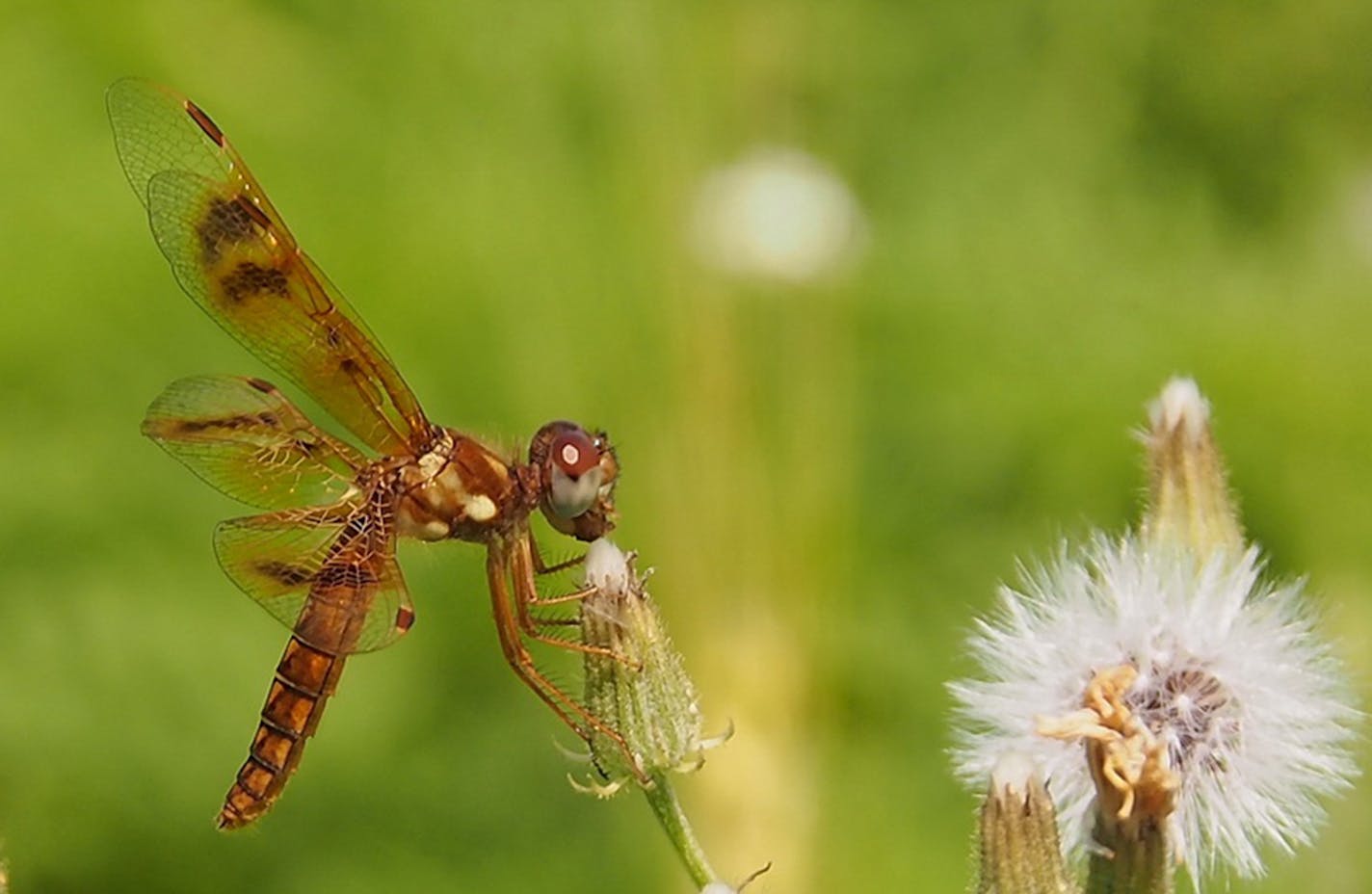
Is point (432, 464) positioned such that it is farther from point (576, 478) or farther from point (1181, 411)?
point (1181, 411)

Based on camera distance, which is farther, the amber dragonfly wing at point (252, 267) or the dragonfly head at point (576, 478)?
the amber dragonfly wing at point (252, 267)

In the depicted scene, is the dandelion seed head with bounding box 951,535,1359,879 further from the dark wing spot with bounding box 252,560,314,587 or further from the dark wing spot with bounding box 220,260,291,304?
the dark wing spot with bounding box 220,260,291,304

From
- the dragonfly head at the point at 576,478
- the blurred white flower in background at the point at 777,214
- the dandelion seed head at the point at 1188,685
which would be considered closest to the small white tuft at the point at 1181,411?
the dandelion seed head at the point at 1188,685

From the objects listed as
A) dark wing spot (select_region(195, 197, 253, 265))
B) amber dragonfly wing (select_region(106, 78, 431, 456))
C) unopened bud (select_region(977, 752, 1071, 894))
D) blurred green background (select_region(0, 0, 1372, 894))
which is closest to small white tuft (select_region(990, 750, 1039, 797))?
unopened bud (select_region(977, 752, 1071, 894))

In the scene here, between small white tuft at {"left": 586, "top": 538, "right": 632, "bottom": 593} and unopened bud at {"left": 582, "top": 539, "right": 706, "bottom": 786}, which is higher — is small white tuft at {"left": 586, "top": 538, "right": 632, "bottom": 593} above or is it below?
above

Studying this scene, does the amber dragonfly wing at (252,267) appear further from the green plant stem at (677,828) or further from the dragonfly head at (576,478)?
the green plant stem at (677,828)

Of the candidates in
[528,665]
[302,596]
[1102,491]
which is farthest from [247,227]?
[1102,491]

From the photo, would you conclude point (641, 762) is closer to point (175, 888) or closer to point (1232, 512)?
point (1232, 512)
